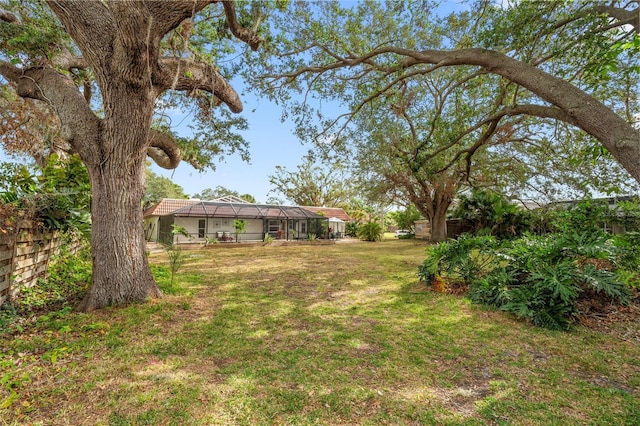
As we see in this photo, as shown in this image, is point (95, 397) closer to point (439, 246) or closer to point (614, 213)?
point (439, 246)

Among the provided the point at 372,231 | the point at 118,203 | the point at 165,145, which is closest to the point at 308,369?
the point at 118,203

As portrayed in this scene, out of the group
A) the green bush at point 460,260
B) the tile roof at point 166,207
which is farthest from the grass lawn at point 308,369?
the tile roof at point 166,207

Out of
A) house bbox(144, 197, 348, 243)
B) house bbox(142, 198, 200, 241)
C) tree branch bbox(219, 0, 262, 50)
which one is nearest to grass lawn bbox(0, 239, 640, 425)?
tree branch bbox(219, 0, 262, 50)

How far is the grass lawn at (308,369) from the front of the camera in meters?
2.07

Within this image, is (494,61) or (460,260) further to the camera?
(460,260)

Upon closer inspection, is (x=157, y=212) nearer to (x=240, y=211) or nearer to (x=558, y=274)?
(x=240, y=211)

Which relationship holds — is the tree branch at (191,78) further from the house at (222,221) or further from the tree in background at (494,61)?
the house at (222,221)

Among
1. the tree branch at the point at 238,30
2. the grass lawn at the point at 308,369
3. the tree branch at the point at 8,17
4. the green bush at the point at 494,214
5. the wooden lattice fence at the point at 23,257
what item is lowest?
the grass lawn at the point at 308,369

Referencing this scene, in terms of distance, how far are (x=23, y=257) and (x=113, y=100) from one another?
2.75 metres

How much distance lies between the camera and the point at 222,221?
21.5m

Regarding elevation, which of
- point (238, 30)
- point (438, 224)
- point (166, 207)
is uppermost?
point (238, 30)

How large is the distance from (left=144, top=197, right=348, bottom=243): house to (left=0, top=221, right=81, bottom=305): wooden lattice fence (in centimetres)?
1336

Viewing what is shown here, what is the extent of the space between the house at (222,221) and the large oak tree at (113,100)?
562 inches

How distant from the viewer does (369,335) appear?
3.58 metres
